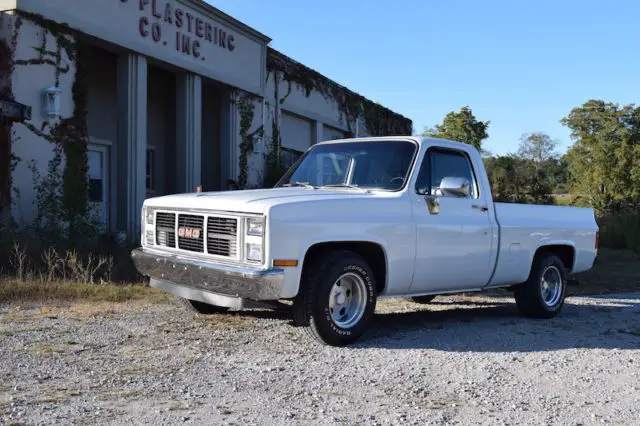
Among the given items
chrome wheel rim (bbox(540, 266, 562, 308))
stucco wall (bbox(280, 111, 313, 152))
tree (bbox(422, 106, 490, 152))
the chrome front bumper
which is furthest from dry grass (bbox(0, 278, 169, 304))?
tree (bbox(422, 106, 490, 152))

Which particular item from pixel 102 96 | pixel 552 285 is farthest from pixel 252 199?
pixel 102 96

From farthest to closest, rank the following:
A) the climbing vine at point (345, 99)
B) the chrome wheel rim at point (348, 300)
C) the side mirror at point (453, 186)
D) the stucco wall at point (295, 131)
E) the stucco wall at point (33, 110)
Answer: the stucco wall at point (295, 131)
the climbing vine at point (345, 99)
the stucco wall at point (33, 110)
the side mirror at point (453, 186)
the chrome wheel rim at point (348, 300)

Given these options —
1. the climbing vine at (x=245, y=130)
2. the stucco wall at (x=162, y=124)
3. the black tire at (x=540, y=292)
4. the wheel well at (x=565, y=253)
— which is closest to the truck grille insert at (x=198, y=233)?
the black tire at (x=540, y=292)

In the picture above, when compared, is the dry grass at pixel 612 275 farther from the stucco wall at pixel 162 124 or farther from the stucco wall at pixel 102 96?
the stucco wall at pixel 102 96

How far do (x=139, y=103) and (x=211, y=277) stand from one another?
8386mm

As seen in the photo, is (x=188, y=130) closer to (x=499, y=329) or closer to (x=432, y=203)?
(x=432, y=203)

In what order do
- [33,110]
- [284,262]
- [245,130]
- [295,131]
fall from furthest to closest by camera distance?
[295,131] < [245,130] < [33,110] < [284,262]

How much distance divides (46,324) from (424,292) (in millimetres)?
3704

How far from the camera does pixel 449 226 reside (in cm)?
654

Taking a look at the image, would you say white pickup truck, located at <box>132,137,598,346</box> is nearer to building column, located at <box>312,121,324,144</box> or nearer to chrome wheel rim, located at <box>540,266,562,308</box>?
chrome wheel rim, located at <box>540,266,562,308</box>

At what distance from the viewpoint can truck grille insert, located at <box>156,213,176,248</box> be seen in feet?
20.2

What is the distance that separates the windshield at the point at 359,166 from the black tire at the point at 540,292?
2.39m

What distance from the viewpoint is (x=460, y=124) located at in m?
39.2

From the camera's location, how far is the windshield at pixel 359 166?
6.46 metres
